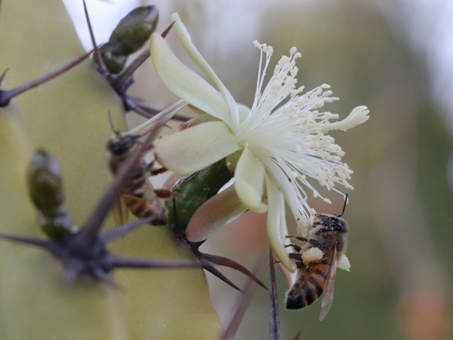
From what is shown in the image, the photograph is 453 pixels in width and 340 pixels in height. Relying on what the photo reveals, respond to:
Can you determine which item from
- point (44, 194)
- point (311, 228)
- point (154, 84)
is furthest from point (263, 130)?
point (154, 84)

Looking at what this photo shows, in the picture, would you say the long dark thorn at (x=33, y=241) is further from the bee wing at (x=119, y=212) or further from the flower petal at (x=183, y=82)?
the flower petal at (x=183, y=82)

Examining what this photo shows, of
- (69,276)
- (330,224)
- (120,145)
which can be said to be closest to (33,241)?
(69,276)

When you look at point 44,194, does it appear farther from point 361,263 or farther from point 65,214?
point 361,263

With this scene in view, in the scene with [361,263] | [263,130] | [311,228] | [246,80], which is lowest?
[361,263]

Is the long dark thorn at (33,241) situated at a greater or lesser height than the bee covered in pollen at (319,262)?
greater

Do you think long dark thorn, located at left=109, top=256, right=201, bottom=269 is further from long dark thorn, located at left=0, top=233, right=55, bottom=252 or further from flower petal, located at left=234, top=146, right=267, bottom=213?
flower petal, located at left=234, top=146, right=267, bottom=213

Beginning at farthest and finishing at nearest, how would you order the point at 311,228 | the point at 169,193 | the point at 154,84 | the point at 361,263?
the point at 361,263
the point at 154,84
the point at 311,228
the point at 169,193

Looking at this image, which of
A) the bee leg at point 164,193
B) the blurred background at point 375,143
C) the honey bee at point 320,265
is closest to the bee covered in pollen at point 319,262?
the honey bee at point 320,265

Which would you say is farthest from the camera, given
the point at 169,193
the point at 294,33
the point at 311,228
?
the point at 294,33

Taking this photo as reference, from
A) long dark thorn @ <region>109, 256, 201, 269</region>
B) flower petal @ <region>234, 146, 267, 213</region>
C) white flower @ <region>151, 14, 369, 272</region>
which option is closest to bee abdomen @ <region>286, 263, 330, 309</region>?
white flower @ <region>151, 14, 369, 272</region>
